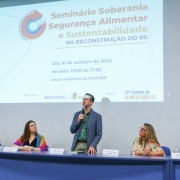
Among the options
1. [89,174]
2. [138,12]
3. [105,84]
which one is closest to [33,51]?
[105,84]

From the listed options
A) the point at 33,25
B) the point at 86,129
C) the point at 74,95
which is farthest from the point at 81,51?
the point at 86,129

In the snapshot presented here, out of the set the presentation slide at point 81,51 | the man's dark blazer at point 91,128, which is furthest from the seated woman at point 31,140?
the presentation slide at point 81,51

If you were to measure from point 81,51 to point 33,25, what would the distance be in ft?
2.75

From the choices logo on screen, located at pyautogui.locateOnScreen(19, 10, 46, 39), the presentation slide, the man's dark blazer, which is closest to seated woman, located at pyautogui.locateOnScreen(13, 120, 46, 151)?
the man's dark blazer

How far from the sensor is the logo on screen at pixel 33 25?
4.35m

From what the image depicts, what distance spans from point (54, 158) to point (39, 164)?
0.15 meters

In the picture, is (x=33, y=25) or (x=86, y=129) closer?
(x=86, y=129)

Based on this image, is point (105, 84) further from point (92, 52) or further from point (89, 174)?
point (89, 174)

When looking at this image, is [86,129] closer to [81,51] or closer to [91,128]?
[91,128]

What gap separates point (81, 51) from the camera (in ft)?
13.5

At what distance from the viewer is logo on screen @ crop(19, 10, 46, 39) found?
14.3ft

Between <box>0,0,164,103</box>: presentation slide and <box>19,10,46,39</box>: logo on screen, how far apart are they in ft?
0.05

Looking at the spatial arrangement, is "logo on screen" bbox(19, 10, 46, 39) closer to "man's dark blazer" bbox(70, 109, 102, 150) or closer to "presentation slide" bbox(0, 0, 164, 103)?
"presentation slide" bbox(0, 0, 164, 103)

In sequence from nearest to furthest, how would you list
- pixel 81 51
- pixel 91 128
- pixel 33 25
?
pixel 91 128, pixel 81 51, pixel 33 25
